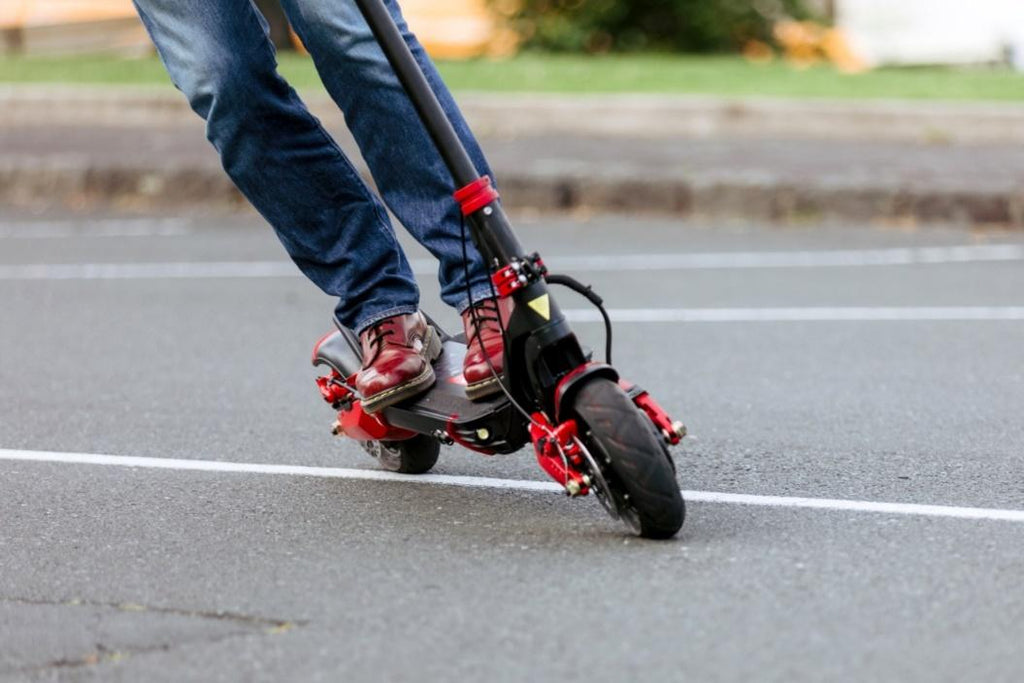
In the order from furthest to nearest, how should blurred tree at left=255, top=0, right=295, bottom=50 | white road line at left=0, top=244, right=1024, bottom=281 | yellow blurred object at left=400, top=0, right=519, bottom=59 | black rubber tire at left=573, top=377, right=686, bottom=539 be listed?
yellow blurred object at left=400, top=0, right=519, bottom=59
blurred tree at left=255, top=0, right=295, bottom=50
white road line at left=0, top=244, right=1024, bottom=281
black rubber tire at left=573, top=377, right=686, bottom=539

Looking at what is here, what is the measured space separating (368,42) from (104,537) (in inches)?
46.3

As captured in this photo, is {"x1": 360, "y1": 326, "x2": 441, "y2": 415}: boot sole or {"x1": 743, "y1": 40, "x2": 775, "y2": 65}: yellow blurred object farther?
{"x1": 743, "y1": 40, "x2": 775, "y2": 65}: yellow blurred object

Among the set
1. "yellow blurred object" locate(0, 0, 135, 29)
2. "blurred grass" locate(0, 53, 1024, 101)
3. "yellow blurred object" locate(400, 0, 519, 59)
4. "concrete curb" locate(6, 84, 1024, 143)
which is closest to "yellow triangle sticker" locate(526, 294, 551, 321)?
"concrete curb" locate(6, 84, 1024, 143)

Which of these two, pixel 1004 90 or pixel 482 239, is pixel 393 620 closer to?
pixel 482 239

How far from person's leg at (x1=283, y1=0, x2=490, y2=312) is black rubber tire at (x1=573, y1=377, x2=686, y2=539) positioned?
0.53 m

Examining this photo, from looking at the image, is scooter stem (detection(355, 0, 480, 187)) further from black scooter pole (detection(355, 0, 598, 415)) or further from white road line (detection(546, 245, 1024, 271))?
white road line (detection(546, 245, 1024, 271))

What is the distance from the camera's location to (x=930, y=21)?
20.1m

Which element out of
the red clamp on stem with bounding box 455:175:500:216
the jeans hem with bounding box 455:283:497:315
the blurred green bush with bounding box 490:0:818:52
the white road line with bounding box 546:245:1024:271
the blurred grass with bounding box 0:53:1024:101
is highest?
the red clamp on stem with bounding box 455:175:500:216

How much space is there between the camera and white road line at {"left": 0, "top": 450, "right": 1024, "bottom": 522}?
3668 millimetres

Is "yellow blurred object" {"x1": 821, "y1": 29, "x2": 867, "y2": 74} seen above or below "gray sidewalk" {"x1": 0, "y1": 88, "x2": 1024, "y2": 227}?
below

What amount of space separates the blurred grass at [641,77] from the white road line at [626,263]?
411 cm

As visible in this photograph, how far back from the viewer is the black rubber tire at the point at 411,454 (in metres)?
4.16

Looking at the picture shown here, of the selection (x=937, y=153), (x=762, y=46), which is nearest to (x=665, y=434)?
(x=937, y=153)

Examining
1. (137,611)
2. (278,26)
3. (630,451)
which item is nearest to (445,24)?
(278,26)
